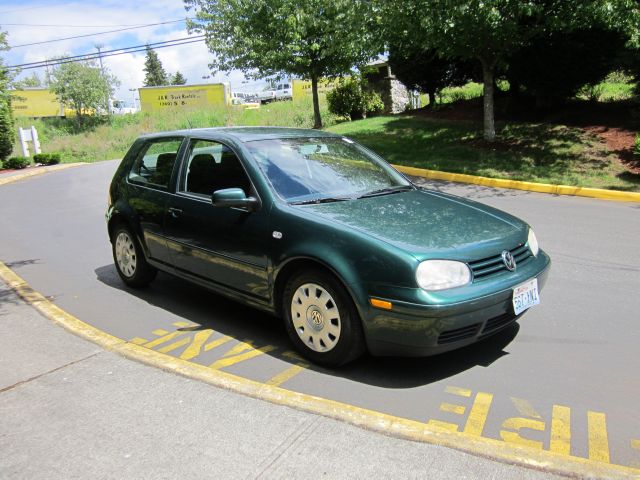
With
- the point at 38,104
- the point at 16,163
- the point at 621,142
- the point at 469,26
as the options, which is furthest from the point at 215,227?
the point at 38,104

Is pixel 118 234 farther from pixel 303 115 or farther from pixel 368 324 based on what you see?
pixel 303 115

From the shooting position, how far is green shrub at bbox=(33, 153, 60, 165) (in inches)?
958

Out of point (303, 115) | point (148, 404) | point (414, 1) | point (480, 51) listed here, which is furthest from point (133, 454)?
point (303, 115)

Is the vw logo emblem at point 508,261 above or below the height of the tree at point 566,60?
below

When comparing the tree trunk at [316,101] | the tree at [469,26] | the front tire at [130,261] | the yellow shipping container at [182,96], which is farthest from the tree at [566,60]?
the yellow shipping container at [182,96]

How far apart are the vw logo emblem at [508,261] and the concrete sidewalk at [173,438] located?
1.38 m

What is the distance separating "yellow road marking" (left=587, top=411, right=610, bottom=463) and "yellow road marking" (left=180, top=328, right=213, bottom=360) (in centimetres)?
267

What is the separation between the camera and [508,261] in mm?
3736

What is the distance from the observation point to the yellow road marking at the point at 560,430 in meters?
2.89

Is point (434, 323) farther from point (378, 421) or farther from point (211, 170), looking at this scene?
point (211, 170)

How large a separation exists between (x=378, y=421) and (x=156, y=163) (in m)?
3.59

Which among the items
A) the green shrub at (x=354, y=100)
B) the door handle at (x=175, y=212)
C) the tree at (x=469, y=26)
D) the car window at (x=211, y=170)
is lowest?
the door handle at (x=175, y=212)

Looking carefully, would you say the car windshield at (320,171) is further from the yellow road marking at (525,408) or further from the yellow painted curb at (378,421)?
the yellow road marking at (525,408)

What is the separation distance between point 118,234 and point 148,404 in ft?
9.79
